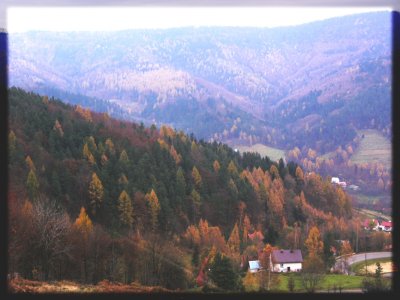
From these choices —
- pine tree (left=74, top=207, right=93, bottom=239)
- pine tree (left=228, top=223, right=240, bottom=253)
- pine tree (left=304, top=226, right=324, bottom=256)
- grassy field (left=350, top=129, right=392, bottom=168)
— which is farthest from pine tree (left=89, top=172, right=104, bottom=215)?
grassy field (left=350, top=129, right=392, bottom=168)

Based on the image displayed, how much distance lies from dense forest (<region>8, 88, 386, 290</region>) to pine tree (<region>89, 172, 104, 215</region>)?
0.11 feet

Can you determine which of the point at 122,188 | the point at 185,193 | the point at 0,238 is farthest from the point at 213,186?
the point at 0,238

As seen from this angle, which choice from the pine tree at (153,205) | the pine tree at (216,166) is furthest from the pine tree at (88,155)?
the pine tree at (216,166)

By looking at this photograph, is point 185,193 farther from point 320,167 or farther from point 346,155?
point 346,155

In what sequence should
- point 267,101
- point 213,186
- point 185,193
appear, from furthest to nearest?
point 267,101 → point 213,186 → point 185,193

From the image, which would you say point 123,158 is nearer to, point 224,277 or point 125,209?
point 125,209

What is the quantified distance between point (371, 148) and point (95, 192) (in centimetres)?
3828

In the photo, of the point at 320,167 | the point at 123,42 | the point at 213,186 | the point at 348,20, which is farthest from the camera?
the point at 348,20

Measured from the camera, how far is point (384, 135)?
52.4m

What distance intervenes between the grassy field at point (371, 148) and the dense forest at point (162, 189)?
2056 centimetres

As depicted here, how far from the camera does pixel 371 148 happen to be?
4866 cm

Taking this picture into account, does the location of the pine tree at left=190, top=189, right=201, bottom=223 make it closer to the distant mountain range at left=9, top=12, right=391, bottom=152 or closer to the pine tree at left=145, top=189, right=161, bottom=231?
the pine tree at left=145, top=189, right=161, bottom=231

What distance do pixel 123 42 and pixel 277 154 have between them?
7511 centimetres

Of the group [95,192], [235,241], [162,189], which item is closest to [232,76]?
[162,189]
